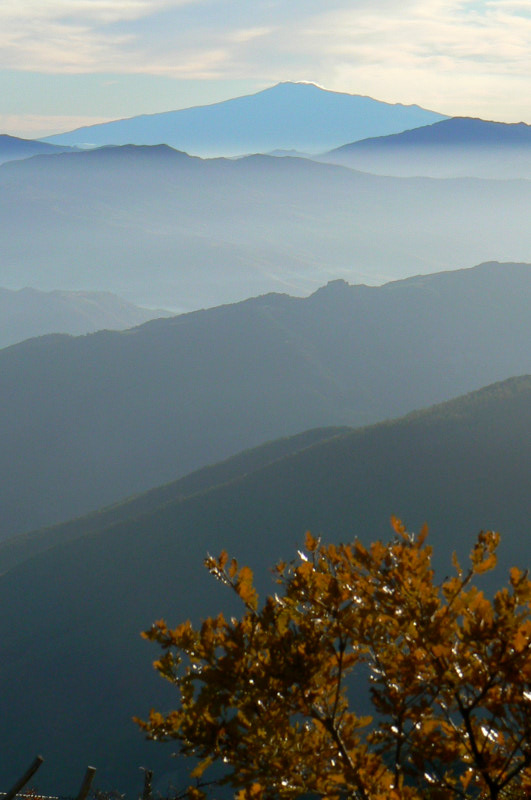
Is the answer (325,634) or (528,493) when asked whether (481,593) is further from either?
(528,493)

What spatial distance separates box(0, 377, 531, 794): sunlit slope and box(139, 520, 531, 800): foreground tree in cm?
6333

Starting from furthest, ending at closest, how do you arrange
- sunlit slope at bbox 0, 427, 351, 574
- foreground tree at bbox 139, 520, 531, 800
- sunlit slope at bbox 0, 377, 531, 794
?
sunlit slope at bbox 0, 427, 351, 574
sunlit slope at bbox 0, 377, 531, 794
foreground tree at bbox 139, 520, 531, 800

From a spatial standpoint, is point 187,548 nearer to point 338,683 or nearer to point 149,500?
point 149,500

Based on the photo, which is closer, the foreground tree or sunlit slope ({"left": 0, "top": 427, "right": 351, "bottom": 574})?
the foreground tree

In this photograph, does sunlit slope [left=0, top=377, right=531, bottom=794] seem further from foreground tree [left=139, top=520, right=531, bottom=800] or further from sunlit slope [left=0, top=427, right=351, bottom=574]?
foreground tree [left=139, top=520, right=531, bottom=800]

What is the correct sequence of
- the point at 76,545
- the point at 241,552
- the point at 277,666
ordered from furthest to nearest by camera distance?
the point at 76,545
the point at 241,552
the point at 277,666

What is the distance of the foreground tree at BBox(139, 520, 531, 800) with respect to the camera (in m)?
4.33

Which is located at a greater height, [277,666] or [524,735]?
[277,666]

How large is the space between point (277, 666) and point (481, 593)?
1.19 m

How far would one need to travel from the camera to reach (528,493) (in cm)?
8312

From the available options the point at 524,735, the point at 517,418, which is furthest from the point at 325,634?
the point at 517,418

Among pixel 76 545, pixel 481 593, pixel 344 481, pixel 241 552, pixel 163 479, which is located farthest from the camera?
pixel 163 479

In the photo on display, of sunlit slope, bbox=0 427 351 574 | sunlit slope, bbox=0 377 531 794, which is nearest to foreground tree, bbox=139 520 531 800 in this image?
sunlit slope, bbox=0 377 531 794

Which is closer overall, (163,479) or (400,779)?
(400,779)
